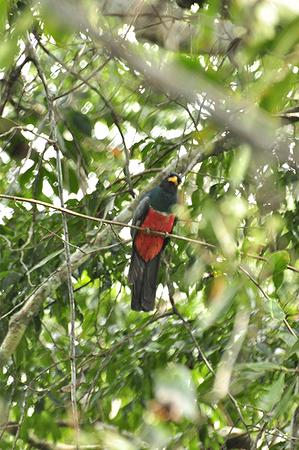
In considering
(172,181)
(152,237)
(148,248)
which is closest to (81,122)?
(172,181)

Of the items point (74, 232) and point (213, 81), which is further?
point (74, 232)

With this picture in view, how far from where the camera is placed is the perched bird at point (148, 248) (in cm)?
399

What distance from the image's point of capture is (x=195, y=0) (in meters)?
3.50

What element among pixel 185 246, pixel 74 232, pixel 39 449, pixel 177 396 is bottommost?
pixel 39 449

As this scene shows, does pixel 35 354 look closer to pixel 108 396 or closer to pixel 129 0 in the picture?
pixel 108 396

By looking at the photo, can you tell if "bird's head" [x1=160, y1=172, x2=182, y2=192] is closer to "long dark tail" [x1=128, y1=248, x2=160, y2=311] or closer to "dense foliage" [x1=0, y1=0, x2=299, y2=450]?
"dense foliage" [x1=0, y1=0, x2=299, y2=450]

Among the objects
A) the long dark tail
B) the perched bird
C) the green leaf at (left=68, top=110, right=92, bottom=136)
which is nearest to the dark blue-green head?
the perched bird

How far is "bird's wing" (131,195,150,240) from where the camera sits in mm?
4069

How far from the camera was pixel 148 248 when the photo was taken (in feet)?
13.6

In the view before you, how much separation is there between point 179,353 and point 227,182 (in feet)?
2.23

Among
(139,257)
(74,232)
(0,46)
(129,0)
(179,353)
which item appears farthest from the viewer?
(139,257)

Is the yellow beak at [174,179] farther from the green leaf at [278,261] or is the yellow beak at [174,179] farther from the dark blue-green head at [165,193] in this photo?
the green leaf at [278,261]

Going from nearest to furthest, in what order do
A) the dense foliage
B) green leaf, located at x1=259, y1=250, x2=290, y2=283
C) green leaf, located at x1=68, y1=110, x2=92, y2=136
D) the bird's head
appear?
green leaf, located at x1=259, y1=250, x2=290, y2=283 → the dense foliage → green leaf, located at x1=68, y1=110, x2=92, y2=136 → the bird's head

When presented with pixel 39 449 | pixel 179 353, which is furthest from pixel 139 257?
pixel 39 449
